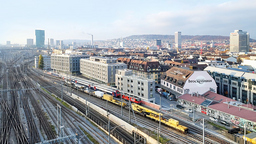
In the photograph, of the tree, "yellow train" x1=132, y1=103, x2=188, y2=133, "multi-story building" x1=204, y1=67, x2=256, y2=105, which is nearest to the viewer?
"yellow train" x1=132, y1=103, x2=188, y2=133

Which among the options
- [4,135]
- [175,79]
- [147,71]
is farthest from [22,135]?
[147,71]

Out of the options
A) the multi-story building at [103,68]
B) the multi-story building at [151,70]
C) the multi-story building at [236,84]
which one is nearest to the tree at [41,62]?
the multi-story building at [103,68]

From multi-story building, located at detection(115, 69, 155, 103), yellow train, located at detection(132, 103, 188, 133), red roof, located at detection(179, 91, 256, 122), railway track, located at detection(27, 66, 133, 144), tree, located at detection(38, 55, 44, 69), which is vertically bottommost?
railway track, located at detection(27, 66, 133, 144)

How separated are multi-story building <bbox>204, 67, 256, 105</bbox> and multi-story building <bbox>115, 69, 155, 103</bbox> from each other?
55.4 ft

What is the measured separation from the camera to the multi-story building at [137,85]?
45.2 m

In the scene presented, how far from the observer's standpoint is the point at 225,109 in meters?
35.5

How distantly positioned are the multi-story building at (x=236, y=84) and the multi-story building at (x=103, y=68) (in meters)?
26.4

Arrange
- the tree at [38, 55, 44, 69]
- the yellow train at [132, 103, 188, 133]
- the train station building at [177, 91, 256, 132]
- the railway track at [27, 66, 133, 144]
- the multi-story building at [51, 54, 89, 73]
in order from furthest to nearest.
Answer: the tree at [38, 55, 44, 69] → the multi-story building at [51, 54, 89, 73] → the train station building at [177, 91, 256, 132] → the yellow train at [132, 103, 188, 133] → the railway track at [27, 66, 133, 144]

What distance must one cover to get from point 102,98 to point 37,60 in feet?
263

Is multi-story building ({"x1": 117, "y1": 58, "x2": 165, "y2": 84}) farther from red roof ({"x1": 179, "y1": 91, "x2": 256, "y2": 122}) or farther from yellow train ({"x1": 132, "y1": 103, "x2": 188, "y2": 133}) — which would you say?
yellow train ({"x1": 132, "y1": 103, "x2": 188, "y2": 133})

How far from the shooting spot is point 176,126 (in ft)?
102

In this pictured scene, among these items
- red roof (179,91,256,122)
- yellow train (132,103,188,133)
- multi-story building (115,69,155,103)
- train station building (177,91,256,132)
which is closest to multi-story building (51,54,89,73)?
multi-story building (115,69,155,103)

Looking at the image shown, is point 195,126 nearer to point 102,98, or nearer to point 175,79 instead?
point 175,79

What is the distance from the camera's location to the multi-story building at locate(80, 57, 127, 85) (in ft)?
202
